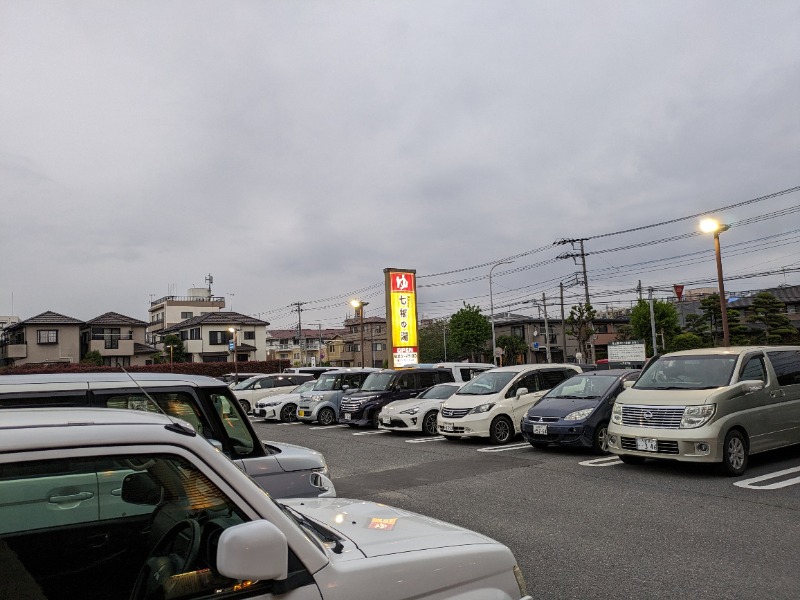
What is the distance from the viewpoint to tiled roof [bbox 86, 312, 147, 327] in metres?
51.5

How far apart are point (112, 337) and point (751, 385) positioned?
176 ft

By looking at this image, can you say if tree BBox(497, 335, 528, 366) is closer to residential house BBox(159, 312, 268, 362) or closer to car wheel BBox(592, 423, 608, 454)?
residential house BBox(159, 312, 268, 362)

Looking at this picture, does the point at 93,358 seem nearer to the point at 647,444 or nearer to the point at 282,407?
the point at 282,407

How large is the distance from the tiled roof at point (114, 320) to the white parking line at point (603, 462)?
167 ft

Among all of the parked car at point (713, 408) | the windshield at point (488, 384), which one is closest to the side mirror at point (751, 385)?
the parked car at point (713, 408)

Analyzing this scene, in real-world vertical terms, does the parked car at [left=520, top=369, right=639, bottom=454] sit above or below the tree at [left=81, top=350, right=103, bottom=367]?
below

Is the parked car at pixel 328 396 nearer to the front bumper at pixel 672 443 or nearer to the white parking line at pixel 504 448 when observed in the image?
the white parking line at pixel 504 448

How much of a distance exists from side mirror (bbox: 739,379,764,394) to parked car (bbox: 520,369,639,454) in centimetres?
248

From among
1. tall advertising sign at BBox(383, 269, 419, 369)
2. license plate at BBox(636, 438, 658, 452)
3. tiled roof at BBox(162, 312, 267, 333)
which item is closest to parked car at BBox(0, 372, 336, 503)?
license plate at BBox(636, 438, 658, 452)

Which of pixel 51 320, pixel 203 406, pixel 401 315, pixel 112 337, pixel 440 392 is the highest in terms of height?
pixel 51 320

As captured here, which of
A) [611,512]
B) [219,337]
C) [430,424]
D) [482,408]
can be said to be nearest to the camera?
[611,512]

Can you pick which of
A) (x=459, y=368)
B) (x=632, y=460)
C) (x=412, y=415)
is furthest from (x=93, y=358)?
(x=632, y=460)

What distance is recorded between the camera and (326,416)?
1819 centimetres

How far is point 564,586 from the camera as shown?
429cm
